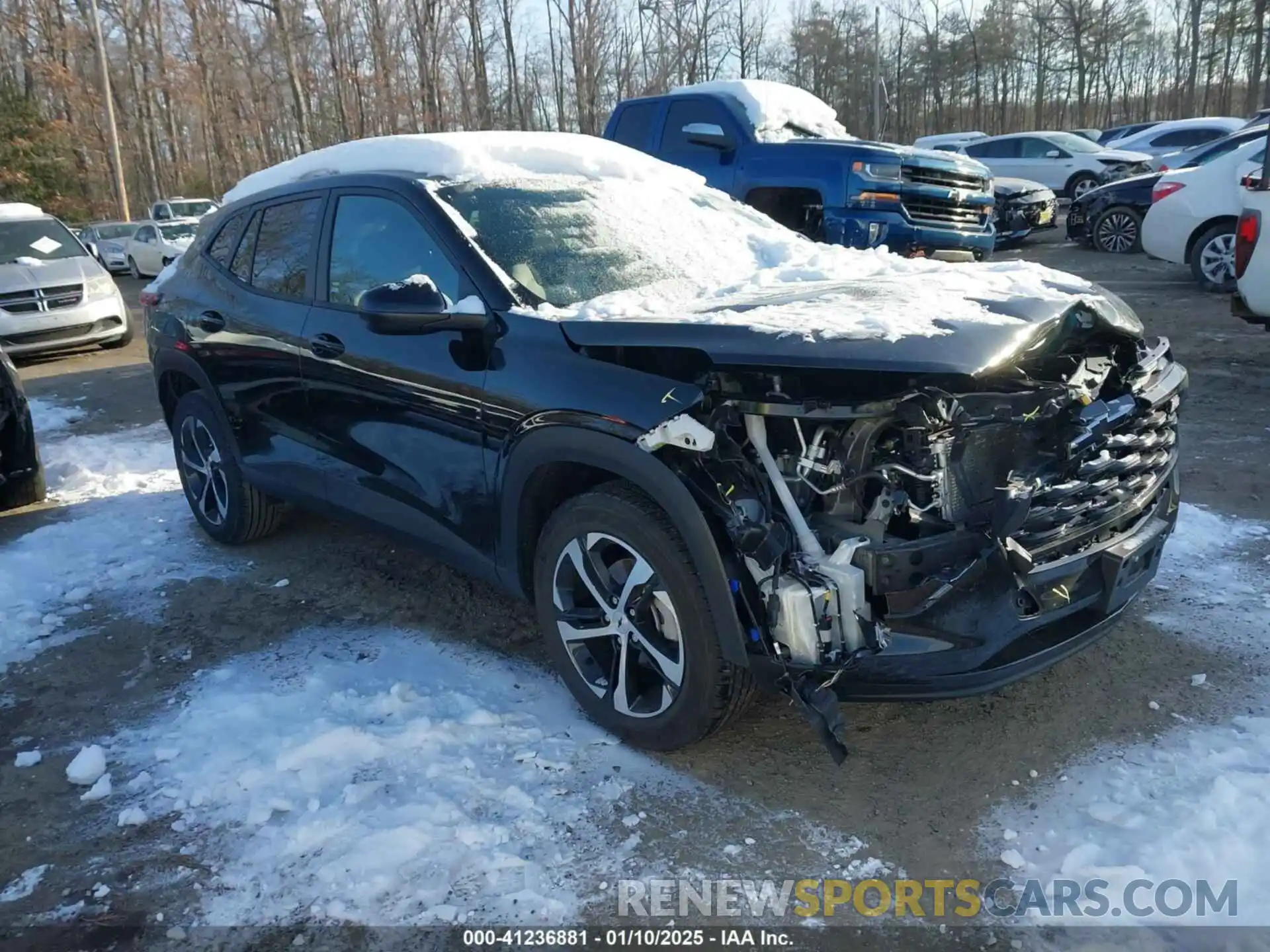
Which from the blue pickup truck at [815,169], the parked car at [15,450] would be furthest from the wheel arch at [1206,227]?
the parked car at [15,450]

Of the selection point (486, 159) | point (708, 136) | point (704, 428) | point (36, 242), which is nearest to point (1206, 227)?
point (708, 136)

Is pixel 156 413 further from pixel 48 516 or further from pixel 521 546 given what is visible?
pixel 521 546

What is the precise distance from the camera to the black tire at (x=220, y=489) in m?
4.93

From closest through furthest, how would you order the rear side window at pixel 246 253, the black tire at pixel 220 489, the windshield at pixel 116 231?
the rear side window at pixel 246 253 → the black tire at pixel 220 489 → the windshield at pixel 116 231

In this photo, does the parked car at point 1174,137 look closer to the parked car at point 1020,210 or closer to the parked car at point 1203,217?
the parked car at point 1020,210

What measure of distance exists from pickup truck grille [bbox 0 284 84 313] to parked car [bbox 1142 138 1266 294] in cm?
1213

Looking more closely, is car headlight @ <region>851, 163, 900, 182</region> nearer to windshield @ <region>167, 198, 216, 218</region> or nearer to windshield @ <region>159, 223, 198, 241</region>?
windshield @ <region>159, 223, 198, 241</region>

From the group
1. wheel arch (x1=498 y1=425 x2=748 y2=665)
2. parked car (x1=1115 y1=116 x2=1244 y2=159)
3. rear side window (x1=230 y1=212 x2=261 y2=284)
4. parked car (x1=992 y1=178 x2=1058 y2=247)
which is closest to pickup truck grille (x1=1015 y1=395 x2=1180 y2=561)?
wheel arch (x1=498 y1=425 x2=748 y2=665)

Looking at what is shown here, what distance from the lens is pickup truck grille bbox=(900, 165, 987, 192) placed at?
7.72 metres

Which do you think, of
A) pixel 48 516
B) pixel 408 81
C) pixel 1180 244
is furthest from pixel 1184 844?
pixel 408 81

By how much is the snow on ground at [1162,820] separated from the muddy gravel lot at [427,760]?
0.04m

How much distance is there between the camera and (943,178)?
26.2 ft

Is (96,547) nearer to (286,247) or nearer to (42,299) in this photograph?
(286,247)

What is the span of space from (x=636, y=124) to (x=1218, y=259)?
6027 mm
